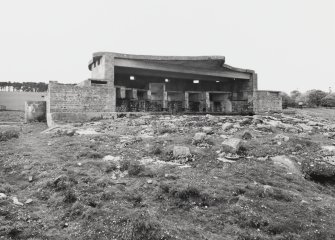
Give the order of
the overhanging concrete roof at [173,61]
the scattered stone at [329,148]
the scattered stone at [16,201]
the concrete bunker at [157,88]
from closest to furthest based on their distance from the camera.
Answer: the scattered stone at [16,201], the scattered stone at [329,148], the concrete bunker at [157,88], the overhanging concrete roof at [173,61]

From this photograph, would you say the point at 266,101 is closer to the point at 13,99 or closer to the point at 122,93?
the point at 122,93

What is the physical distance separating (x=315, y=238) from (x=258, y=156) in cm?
374

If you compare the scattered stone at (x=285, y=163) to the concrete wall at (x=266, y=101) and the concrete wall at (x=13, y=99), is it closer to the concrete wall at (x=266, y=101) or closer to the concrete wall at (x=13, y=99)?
the concrete wall at (x=266, y=101)

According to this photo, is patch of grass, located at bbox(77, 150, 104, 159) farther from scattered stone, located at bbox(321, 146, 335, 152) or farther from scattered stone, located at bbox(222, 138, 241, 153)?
scattered stone, located at bbox(321, 146, 335, 152)

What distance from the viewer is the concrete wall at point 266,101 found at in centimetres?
2411

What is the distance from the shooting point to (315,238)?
4078 mm

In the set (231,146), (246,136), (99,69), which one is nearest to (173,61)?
(99,69)

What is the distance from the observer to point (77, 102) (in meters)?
16.3

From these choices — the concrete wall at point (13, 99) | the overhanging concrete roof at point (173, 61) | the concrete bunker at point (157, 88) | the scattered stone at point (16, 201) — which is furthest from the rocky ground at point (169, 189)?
the concrete wall at point (13, 99)

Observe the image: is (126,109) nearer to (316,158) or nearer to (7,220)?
(316,158)

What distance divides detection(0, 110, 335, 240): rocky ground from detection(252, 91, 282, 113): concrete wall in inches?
590

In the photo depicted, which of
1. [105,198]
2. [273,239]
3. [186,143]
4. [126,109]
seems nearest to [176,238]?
[273,239]

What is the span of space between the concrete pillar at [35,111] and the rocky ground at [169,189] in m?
9.94

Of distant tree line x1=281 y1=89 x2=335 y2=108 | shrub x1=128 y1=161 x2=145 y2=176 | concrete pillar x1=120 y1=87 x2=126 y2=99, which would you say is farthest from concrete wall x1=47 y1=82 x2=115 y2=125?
distant tree line x1=281 y1=89 x2=335 y2=108
